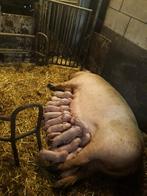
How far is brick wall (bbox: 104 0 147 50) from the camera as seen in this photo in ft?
13.7

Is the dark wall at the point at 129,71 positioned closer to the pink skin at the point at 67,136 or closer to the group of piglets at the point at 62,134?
the group of piglets at the point at 62,134

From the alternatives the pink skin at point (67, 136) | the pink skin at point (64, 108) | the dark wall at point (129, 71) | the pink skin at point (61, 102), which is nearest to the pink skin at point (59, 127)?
the pink skin at point (67, 136)

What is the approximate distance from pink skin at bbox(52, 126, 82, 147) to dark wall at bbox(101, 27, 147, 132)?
5.34 feet

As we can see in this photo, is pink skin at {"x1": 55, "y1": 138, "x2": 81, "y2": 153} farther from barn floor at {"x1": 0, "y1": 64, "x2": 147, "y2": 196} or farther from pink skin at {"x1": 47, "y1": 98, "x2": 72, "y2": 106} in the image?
pink skin at {"x1": 47, "y1": 98, "x2": 72, "y2": 106}

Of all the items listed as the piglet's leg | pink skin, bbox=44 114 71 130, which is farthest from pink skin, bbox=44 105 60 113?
the piglet's leg

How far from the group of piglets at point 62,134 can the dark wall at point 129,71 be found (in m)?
1.44

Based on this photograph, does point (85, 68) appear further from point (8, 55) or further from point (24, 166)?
point (24, 166)

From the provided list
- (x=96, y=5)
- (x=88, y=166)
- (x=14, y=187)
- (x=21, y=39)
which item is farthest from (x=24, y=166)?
(x=96, y=5)

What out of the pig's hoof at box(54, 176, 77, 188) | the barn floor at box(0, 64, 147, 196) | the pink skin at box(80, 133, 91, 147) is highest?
the pink skin at box(80, 133, 91, 147)

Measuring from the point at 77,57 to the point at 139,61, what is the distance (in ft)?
5.44

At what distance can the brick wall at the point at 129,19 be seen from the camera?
4180 mm

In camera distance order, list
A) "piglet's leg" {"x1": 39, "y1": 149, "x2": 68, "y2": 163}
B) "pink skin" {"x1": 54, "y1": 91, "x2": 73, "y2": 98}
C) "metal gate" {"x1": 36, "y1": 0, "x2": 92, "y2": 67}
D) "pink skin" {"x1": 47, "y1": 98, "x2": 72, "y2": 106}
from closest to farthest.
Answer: "piglet's leg" {"x1": 39, "y1": 149, "x2": 68, "y2": 163}
"pink skin" {"x1": 47, "y1": 98, "x2": 72, "y2": 106}
"pink skin" {"x1": 54, "y1": 91, "x2": 73, "y2": 98}
"metal gate" {"x1": 36, "y1": 0, "x2": 92, "y2": 67}

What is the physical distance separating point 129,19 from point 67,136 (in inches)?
106

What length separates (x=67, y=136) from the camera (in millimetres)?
3154
